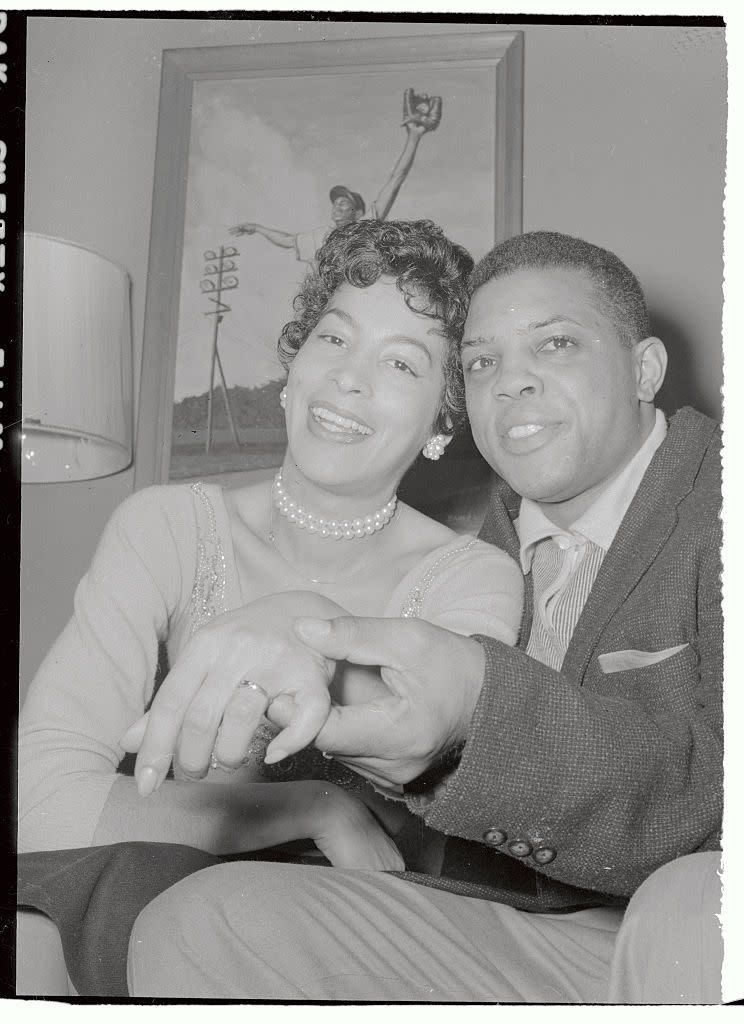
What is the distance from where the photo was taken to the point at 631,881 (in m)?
1.17

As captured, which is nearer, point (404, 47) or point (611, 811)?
point (611, 811)

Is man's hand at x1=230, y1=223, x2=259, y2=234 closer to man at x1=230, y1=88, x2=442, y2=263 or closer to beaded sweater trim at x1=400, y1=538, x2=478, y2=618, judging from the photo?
man at x1=230, y1=88, x2=442, y2=263

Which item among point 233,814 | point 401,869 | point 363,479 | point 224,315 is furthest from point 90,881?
point 224,315

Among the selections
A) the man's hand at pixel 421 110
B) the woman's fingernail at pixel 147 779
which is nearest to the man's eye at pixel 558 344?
the man's hand at pixel 421 110

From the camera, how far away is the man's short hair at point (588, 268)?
135 cm

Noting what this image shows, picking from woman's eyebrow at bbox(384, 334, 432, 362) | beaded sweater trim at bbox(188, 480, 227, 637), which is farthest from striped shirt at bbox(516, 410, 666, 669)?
beaded sweater trim at bbox(188, 480, 227, 637)

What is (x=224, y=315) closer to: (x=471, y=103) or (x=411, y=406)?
(x=411, y=406)

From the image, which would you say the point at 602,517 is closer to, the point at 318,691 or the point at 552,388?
the point at 552,388

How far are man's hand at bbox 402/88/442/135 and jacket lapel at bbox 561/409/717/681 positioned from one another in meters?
0.47

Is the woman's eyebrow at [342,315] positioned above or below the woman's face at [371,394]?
above

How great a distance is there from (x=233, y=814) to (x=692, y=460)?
0.65 metres

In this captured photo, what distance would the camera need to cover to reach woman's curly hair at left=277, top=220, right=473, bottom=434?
4.41ft

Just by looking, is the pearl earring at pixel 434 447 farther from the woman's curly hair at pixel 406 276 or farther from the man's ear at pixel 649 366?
the man's ear at pixel 649 366

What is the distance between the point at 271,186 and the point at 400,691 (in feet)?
2.28
